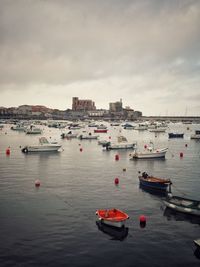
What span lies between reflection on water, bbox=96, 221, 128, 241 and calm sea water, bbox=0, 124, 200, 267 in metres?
0.10

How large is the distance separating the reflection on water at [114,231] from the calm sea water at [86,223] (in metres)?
0.10

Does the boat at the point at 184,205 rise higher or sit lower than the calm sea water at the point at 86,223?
higher

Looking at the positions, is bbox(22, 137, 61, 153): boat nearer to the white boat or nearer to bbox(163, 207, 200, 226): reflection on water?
the white boat

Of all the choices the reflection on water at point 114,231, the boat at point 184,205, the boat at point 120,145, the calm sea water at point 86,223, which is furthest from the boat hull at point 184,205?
the boat at point 120,145

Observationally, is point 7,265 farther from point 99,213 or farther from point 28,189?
point 28,189

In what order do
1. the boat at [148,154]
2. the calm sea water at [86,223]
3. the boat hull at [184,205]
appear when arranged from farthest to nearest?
the boat at [148,154]
the boat hull at [184,205]
the calm sea water at [86,223]

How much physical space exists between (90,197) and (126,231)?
12970 mm

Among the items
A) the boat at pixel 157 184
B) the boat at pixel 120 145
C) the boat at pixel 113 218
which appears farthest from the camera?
the boat at pixel 120 145

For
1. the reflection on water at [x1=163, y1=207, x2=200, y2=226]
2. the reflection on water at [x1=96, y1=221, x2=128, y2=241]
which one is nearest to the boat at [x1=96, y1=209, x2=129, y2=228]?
the reflection on water at [x1=96, y1=221, x2=128, y2=241]

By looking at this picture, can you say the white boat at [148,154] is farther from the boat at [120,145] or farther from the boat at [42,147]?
the boat at [42,147]

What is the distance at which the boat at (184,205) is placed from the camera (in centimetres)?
3472

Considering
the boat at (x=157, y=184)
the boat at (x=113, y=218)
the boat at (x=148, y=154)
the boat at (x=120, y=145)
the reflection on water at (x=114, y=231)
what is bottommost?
the reflection on water at (x=114, y=231)

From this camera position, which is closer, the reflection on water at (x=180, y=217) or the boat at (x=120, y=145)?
the reflection on water at (x=180, y=217)

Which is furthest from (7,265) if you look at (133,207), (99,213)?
(133,207)
